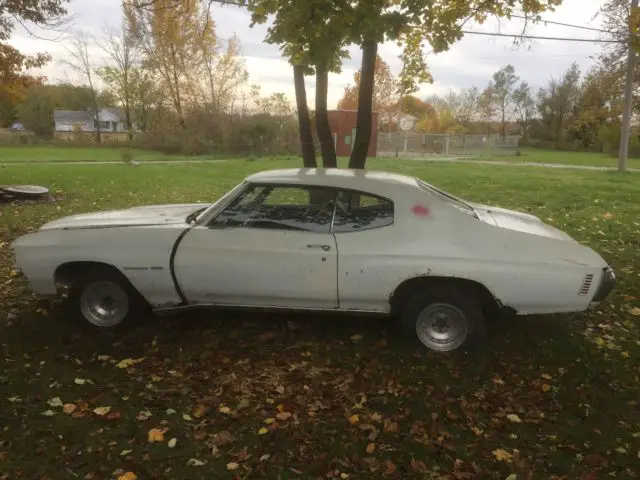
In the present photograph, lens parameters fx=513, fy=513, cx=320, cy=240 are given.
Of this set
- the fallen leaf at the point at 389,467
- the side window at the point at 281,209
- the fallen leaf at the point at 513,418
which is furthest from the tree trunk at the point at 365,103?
the fallen leaf at the point at 389,467

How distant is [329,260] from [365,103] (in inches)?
148

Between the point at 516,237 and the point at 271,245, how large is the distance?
1.89 meters

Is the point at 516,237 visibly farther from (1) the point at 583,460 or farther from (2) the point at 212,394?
(2) the point at 212,394

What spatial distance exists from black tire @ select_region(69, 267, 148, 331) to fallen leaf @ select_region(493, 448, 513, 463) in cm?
294

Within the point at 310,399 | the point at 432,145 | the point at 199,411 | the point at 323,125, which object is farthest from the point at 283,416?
the point at 432,145

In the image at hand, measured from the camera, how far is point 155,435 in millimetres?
3102

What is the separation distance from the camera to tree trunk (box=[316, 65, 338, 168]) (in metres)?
7.52

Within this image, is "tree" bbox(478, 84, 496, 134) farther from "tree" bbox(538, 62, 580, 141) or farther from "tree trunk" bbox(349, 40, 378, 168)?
"tree trunk" bbox(349, 40, 378, 168)

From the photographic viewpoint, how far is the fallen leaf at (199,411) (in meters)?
3.33

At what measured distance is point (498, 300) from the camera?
390cm

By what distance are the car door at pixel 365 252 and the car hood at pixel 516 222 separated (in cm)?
88

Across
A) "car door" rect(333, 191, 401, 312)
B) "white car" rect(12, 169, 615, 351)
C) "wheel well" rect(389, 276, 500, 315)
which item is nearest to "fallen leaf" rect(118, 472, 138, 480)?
"white car" rect(12, 169, 615, 351)

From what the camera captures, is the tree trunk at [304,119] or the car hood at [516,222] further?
the tree trunk at [304,119]

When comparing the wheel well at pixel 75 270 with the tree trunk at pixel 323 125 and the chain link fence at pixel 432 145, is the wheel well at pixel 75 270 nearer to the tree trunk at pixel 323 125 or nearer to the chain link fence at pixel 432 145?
the tree trunk at pixel 323 125
